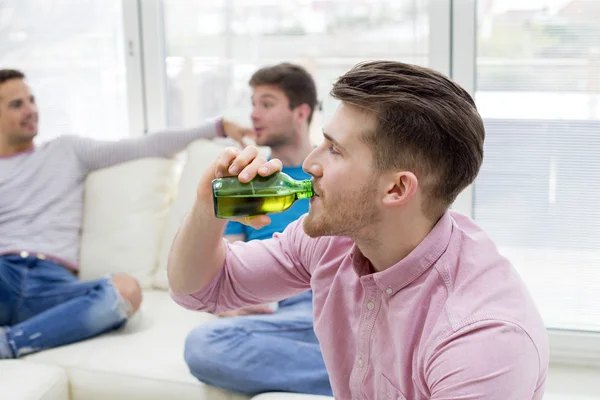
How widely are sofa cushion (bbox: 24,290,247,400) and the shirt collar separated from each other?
104 centimetres

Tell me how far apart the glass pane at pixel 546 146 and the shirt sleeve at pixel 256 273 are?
1.34 metres

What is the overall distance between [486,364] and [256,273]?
→ 0.60 m

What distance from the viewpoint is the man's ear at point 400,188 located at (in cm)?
136

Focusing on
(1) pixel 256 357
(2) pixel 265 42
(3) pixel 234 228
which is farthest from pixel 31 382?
(2) pixel 265 42

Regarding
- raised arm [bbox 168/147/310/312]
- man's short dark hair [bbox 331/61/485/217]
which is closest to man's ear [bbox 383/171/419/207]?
man's short dark hair [bbox 331/61/485/217]

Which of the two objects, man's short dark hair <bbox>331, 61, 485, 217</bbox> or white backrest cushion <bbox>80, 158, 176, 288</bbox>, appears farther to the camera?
white backrest cushion <bbox>80, 158, 176, 288</bbox>

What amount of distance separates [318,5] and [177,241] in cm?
183

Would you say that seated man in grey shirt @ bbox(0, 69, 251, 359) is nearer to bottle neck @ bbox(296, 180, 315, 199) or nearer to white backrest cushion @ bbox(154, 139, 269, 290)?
white backrest cushion @ bbox(154, 139, 269, 290)

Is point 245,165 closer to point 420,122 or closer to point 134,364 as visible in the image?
point 420,122

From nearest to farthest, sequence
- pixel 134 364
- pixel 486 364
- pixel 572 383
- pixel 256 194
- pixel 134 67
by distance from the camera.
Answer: pixel 486 364 → pixel 256 194 → pixel 134 364 → pixel 572 383 → pixel 134 67

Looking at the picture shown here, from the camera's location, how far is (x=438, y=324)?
126cm

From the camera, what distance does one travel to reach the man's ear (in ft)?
4.45

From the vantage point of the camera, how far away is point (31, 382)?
2.28 m

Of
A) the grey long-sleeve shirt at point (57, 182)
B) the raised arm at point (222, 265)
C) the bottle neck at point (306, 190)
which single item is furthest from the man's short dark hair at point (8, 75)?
the bottle neck at point (306, 190)
